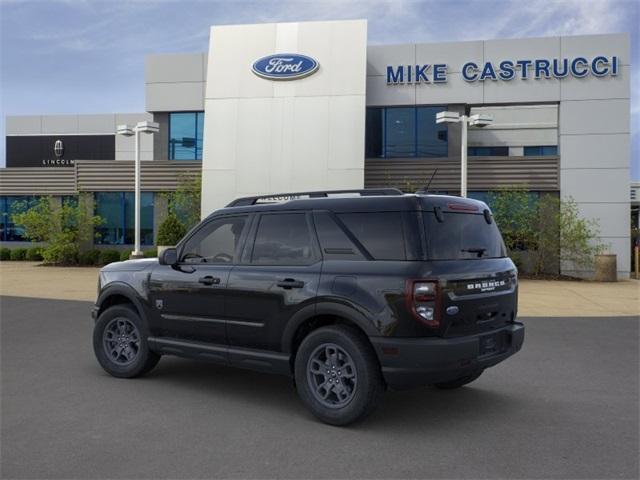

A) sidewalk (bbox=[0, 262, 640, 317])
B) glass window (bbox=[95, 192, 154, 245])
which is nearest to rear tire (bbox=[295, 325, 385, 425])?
sidewalk (bbox=[0, 262, 640, 317])

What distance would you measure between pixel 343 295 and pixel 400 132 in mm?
20090

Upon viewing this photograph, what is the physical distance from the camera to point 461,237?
510cm

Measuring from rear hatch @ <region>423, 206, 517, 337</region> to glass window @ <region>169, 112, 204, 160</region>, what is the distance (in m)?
21.9

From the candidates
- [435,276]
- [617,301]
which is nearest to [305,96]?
[617,301]

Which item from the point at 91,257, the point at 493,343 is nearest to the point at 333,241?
the point at 493,343

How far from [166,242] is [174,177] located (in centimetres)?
461

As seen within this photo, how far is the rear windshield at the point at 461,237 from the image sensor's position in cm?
483

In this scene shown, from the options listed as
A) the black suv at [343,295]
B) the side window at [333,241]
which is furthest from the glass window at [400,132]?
the side window at [333,241]

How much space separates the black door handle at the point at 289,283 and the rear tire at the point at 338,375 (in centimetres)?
42

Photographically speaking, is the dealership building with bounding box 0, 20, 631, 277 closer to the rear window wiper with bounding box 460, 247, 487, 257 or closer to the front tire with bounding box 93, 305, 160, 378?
the front tire with bounding box 93, 305, 160, 378

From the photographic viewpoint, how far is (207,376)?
6641mm

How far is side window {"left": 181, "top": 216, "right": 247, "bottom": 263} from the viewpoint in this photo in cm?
587

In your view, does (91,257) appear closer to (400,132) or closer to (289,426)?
(400,132)

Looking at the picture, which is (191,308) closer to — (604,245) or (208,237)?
(208,237)
